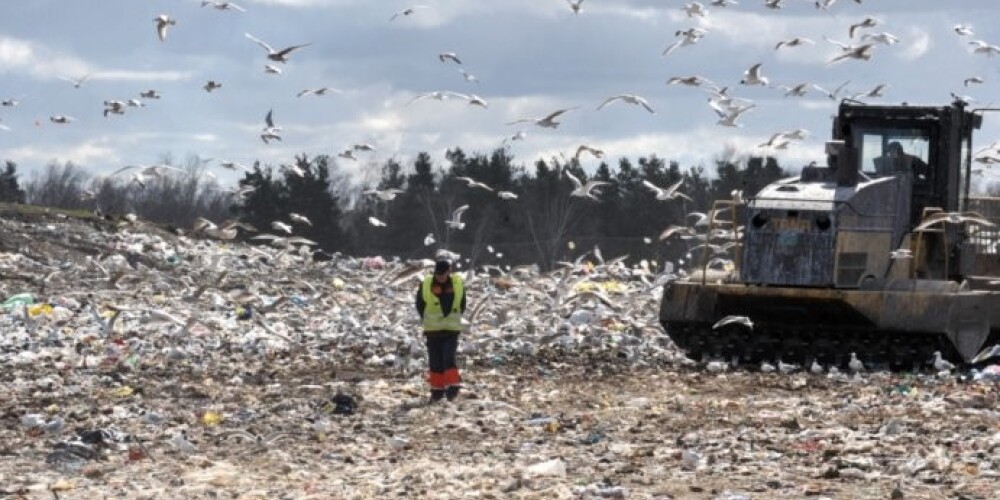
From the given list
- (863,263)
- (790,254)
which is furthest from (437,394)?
(863,263)

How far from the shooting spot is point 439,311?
13.7 metres

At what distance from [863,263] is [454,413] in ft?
16.6

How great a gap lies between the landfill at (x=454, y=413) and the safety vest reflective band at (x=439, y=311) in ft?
1.79

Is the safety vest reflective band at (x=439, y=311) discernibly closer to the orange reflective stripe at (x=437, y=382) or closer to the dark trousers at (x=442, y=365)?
the dark trousers at (x=442, y=365)

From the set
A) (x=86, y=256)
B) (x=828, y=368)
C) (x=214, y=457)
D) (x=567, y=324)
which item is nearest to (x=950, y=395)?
(x=828, y=368)

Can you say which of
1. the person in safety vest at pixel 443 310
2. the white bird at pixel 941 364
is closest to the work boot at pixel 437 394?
the person in safety vest at pixel 443 310

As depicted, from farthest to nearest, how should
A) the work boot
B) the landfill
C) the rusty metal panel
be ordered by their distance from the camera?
the rusty metal panel < the work boot < the landfill

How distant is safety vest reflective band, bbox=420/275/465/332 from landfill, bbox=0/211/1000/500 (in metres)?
0.55

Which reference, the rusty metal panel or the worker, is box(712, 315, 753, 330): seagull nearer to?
the rusty metal panel

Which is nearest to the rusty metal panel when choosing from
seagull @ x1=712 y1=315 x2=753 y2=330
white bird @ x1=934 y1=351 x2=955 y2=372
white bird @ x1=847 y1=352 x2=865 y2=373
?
seagull @ x1=712 y1=315 x2=753 y2=330

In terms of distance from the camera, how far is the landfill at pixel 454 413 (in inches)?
367

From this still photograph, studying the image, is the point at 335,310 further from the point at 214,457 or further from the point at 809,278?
the point at 214,457

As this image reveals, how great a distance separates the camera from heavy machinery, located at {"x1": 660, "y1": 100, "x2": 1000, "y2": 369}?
1530 cm

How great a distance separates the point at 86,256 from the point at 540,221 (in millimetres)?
27119
